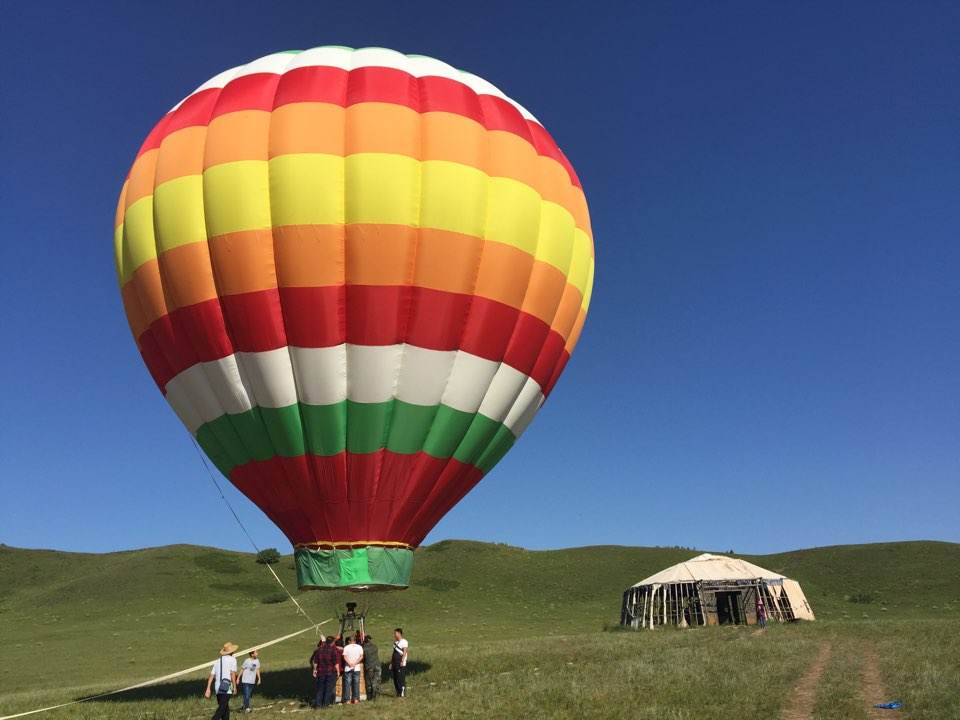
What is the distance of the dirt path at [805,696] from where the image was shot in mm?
11789

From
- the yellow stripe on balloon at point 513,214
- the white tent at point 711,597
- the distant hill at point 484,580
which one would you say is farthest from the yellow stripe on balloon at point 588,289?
the distant hill at point 484,580

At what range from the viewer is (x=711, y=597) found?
40.8 m

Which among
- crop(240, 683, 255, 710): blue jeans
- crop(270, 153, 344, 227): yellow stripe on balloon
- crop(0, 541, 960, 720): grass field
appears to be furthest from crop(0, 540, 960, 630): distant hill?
crop(270, 153, 344, 227): yellow stripe on balloon

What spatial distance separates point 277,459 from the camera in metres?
14.9

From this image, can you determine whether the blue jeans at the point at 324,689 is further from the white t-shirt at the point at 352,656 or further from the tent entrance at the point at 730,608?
the tent entrance at the point at 730,608

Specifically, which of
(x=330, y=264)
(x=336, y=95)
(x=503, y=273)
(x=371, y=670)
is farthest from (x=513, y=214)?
(x=371, y=670)

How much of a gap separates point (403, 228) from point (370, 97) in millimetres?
3207

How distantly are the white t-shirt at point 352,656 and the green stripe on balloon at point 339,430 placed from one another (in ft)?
13.4

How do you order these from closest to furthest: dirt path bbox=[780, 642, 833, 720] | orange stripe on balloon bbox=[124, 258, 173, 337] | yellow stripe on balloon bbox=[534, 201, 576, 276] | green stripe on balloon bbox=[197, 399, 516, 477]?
dirt path bbox=[780, 642, 833, 720], green stripe on balloon bbox=[197, 399, 516, 477], orange stripe on balloon bbox=[124, 258, 173, 337], yellow stripe on balloon bbox=[534, 201, 576, 276]

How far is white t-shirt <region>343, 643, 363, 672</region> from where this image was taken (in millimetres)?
14930

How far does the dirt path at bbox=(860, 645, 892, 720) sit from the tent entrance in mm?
22692

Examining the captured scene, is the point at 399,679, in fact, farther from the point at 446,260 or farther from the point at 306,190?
the point at 306,190

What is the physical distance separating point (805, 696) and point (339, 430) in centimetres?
1022

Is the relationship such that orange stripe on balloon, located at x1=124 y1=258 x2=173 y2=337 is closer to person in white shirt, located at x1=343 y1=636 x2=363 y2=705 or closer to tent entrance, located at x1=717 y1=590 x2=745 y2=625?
person in white shirt, located at x1=343 y1=636 x2=363 y2=705
